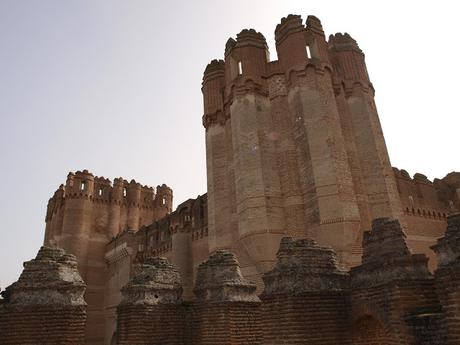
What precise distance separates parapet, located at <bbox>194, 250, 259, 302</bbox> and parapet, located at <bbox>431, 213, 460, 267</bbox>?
126 inches

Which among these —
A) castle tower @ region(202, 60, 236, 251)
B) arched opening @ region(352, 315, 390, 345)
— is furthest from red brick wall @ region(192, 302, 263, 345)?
castle tower @ region(202, 60, 236, 251)

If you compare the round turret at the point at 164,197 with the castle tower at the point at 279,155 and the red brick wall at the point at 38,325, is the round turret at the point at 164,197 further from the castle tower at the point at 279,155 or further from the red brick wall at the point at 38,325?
the red brick wall at the point at 38,325

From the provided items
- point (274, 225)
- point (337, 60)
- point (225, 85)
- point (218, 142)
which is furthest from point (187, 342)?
point (337, 60)

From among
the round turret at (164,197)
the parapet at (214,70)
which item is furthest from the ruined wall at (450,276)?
the round turret at (164,197)

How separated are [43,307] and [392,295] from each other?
4.68 meters

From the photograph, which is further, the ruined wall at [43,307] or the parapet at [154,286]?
the parapet at [154,286]

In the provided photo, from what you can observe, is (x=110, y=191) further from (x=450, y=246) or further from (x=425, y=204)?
(x=450, y=246)

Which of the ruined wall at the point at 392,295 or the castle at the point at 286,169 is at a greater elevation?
the castle at the point at 286,169

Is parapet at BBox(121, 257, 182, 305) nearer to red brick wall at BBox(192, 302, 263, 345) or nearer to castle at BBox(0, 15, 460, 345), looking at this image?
castle at BBox(0, 15, 460, 345)

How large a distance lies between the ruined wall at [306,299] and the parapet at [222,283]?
34.8 inches

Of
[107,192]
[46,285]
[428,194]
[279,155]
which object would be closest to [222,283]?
[46,285]

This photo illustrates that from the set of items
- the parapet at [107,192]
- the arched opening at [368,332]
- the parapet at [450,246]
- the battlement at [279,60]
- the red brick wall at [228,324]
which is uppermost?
the parapet at [107,192]

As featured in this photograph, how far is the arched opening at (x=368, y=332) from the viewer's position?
Answer: 16.4ft

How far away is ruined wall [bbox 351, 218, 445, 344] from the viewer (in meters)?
4.24
